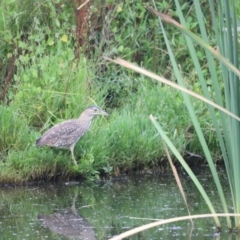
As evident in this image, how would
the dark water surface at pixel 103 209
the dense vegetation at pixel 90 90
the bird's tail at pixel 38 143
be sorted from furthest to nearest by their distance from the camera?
the dense vegetation at pixel 90 90, the bird's tail at pixel 38 143, the dark water surface at pixel 103 209

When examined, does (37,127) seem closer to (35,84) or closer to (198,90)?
(35,84)

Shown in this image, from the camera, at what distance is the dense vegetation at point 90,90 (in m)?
7.44

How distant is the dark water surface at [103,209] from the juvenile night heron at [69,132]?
421mm

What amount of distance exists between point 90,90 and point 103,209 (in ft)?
7.91

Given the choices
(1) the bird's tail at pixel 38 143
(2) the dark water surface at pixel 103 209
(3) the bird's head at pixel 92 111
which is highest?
(3) the bird's head at pixel 92 111

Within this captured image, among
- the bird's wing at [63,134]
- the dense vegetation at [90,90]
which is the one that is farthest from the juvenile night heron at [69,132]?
the dense vegetation at [90,90]


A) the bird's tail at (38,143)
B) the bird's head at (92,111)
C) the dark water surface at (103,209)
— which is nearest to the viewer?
the dark water surface at (103,209)

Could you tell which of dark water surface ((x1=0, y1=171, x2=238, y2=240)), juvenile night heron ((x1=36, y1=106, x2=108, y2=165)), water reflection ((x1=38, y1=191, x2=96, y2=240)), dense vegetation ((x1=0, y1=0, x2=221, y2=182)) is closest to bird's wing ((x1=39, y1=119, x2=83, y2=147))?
juvenile night heron ((x1=36, y1=106, x2=108, y2=165))

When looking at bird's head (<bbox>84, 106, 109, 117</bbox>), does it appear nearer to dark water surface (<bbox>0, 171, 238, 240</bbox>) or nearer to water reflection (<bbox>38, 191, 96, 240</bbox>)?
dark water surface (<bbox>0, 171, 238, 240</bbox>)

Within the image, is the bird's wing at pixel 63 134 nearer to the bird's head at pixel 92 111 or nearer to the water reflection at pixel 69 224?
the bird's head at pixel 92 111

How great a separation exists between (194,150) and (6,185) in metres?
2.12

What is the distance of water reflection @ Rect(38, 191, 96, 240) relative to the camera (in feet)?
18.0

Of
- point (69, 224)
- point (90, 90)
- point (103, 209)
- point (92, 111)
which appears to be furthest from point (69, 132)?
point (69, 224)

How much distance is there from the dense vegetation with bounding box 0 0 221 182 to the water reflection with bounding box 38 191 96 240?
3.54 ft
